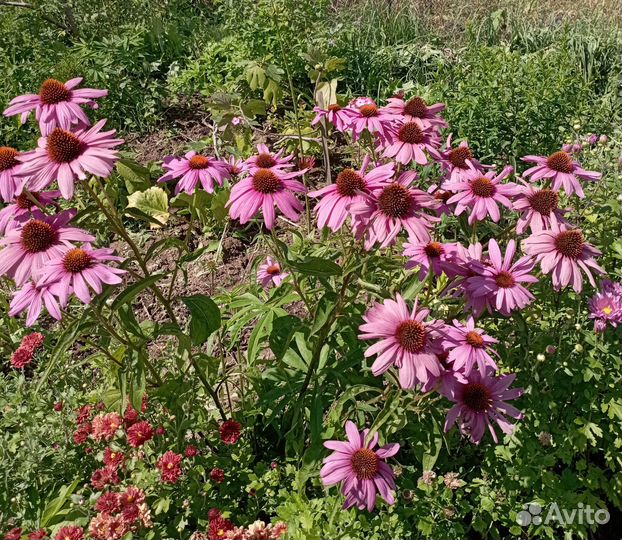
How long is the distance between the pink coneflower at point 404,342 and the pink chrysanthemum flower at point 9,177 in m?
0.82

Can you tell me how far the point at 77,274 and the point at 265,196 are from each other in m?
0.45

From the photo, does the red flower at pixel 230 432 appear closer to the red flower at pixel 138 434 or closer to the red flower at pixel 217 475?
the red flower at pixel 217 475

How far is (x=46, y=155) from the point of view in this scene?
4.38 feet

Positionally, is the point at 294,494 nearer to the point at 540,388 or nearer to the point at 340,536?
the point at 340,536

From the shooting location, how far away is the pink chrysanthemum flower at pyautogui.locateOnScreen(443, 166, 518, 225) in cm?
157

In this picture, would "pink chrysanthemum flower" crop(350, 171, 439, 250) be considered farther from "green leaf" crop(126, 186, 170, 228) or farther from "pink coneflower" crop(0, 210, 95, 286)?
"green leaf" crop(126, 186, 170, 228)

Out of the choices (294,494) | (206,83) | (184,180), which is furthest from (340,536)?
(206,83)

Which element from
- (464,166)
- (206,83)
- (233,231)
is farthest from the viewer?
(206,83)

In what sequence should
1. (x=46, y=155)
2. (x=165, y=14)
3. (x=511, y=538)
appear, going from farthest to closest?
(x=165, y=14), (x=511, y=538), (x=46, y=155)

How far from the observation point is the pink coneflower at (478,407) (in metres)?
1.45

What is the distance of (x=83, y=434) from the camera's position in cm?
174

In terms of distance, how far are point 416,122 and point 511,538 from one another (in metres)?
1.24

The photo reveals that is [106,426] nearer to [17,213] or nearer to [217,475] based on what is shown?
[217,475]

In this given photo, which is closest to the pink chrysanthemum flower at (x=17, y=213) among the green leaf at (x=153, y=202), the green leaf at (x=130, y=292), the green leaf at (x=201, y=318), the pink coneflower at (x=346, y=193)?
the green leaf at (x=130, y=292)
